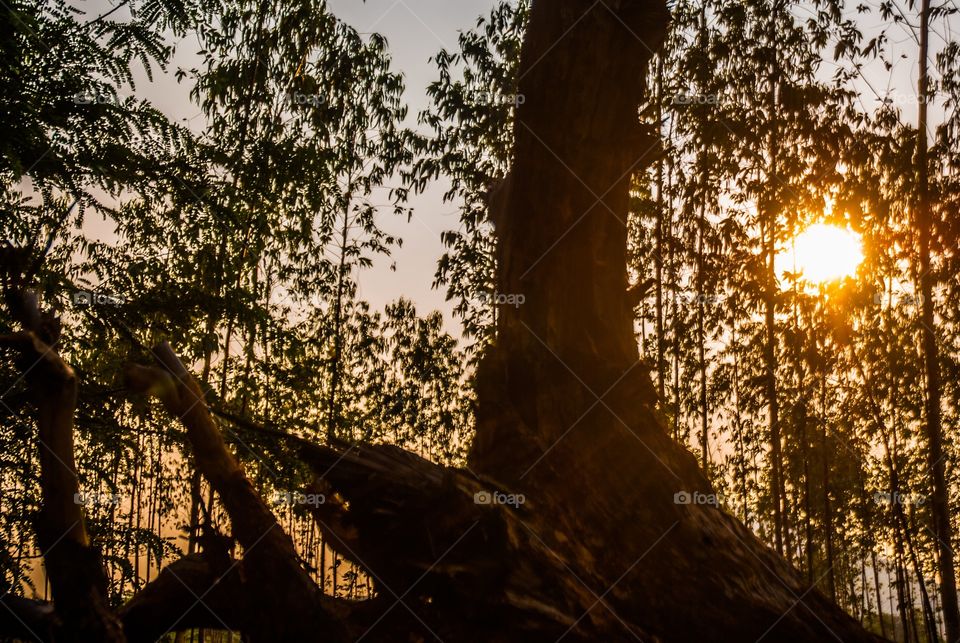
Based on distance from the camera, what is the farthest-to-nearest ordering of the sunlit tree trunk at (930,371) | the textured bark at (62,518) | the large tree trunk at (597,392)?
the sunlit tree trunk at (930,371)
the large tree trunk at (597,392)
the textured bark at (62,518)

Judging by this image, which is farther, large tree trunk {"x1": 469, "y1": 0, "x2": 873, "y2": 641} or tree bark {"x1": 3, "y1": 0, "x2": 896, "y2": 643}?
large tree trunk {"x1": 469, "y1": 0, "x2": 873, "y2": 641}

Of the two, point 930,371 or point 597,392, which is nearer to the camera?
point 597,392

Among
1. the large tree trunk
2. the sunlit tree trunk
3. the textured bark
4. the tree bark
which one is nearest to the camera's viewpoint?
the textured bark

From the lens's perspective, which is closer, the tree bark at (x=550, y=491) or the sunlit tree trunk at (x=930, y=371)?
the tree bark at (x=550, y=491)

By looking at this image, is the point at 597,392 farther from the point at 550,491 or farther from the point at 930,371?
the point at 930,371

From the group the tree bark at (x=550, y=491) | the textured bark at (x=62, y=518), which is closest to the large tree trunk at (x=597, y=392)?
the tree bark at (x=550, y=491)

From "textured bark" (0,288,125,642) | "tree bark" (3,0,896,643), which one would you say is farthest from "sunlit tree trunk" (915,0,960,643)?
"textured bark" (0,288,125,642)

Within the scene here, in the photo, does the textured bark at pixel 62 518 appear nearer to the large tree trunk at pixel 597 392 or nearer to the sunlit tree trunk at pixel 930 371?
the large tree trunk at pixel 597 392

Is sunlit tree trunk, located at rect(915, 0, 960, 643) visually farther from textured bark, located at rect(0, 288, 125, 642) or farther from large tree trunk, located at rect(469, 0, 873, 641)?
textured bark, located at rect(0, 288, 125, 642)

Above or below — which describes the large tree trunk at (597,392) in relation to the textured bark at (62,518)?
above

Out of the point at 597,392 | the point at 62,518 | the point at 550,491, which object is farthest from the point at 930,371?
the point at 62,518

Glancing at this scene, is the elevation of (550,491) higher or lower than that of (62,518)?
higher

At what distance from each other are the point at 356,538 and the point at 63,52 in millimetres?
2819

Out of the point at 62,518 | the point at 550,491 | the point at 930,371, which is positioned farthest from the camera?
the point at 930,371
